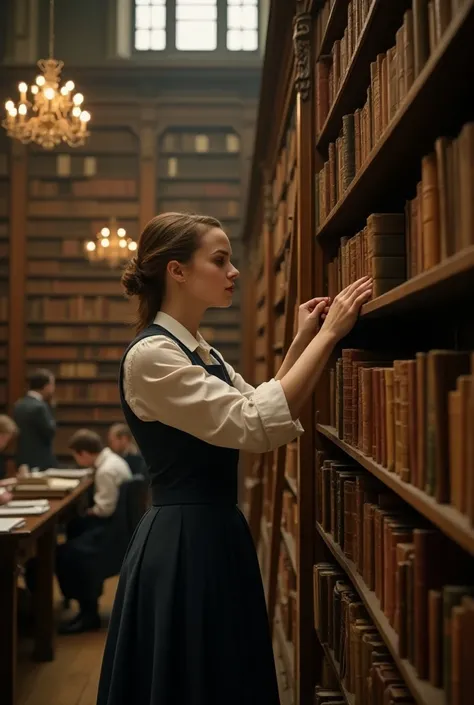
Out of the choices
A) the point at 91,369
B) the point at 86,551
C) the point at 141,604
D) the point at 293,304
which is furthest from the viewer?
the point at 91,369

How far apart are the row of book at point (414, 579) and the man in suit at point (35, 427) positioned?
4665 mm

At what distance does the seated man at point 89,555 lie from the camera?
438 centimetres

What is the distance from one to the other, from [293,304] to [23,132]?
439cm

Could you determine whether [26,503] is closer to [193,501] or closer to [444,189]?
[193,501]

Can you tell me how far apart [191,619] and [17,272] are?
7.05 meters

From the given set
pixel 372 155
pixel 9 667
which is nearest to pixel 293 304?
pixel 372 155

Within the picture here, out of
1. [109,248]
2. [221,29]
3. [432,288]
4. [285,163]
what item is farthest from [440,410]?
[221,29]

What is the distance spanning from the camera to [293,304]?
9.47 ft

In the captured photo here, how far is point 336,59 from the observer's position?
227cm

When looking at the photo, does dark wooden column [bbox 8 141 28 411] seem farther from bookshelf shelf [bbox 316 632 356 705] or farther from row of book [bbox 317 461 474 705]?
row of book [bbox 317 461 474 705]

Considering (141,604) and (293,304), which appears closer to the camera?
(141,604)

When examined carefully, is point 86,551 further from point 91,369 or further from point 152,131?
point 152,131

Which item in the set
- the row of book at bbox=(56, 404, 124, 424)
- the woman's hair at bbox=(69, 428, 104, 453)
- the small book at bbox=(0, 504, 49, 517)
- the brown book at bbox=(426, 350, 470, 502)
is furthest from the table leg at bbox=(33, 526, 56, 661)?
the row of book at bbox=(56, 404, 124, 424)

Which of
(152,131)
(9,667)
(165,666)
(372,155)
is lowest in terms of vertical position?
(9,667)
